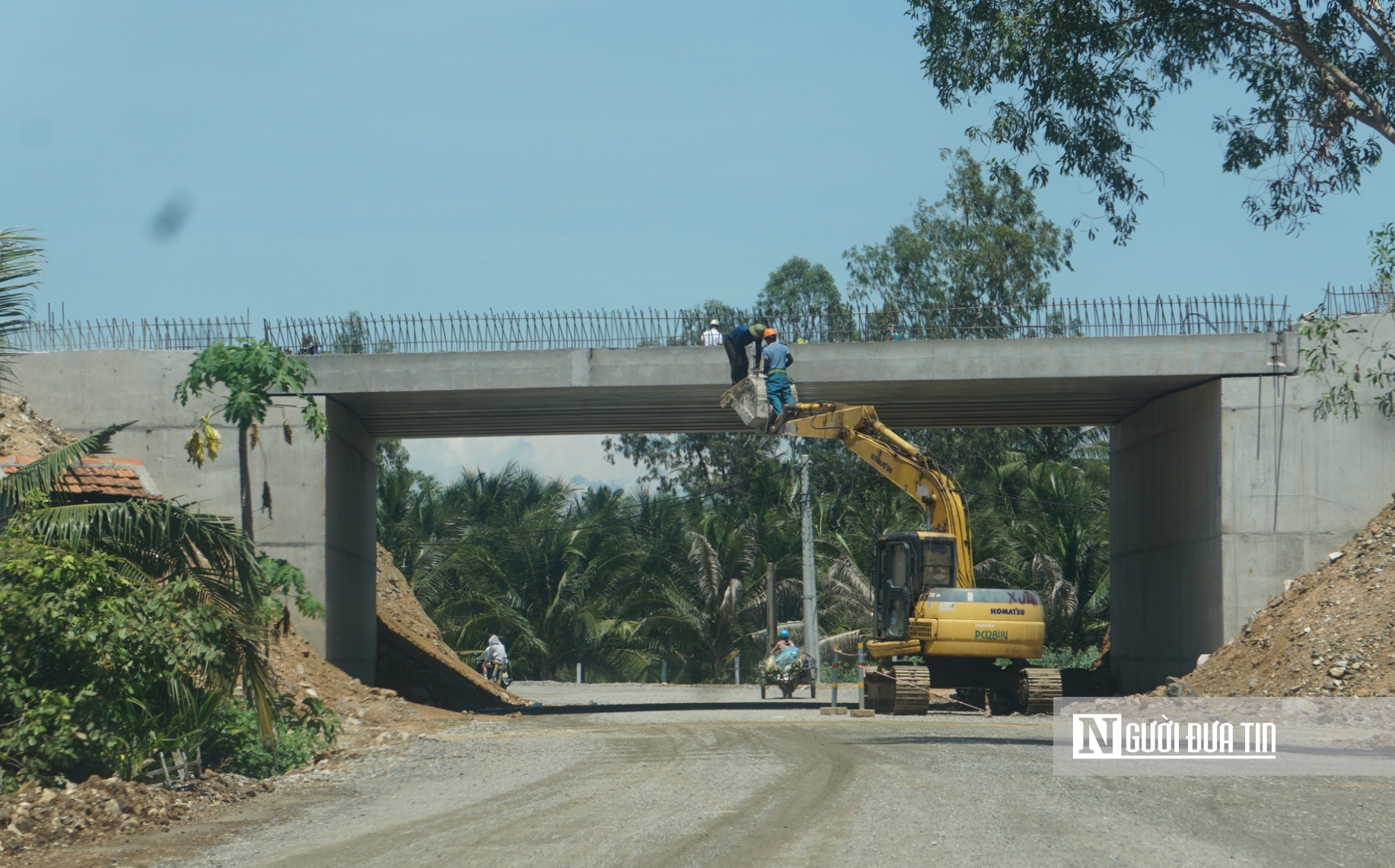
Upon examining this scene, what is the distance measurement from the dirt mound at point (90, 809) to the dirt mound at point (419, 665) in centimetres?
1515

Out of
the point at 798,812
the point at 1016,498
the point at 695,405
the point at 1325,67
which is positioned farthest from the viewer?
the point at 1016,498

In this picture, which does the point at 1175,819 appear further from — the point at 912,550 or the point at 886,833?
the point at 912,550

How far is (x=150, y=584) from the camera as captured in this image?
1330 centimetres

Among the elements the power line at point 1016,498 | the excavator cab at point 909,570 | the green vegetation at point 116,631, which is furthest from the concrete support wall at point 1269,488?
the green vegetation at point 116,631

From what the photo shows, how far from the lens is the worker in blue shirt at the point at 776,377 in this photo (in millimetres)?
20344

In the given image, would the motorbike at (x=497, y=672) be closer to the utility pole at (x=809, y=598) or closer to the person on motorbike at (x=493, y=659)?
the person on motorbike at (x=493, y=659)

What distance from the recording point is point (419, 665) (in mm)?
29625

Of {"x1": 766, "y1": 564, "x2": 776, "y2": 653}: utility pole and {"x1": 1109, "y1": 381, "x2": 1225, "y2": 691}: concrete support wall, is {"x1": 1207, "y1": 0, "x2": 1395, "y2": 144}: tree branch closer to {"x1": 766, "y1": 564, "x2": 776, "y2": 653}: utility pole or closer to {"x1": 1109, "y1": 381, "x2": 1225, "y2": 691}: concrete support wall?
{"x1": 1109, "y1": 381, "x2": 1225, "y2": 691}: concrete support wall

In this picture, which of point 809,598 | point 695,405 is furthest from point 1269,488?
point 809,598

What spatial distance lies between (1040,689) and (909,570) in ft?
9.68

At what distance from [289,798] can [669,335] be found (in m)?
13.2

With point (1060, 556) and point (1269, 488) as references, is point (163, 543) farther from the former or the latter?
point (1060, 556)

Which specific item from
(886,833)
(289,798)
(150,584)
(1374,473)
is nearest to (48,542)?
(150,584)

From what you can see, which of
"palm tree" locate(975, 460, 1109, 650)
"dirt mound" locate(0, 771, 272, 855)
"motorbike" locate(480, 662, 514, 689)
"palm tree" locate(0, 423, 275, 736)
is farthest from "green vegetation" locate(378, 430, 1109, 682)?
"dirt mound" locate(0, 771, 272, 855)
